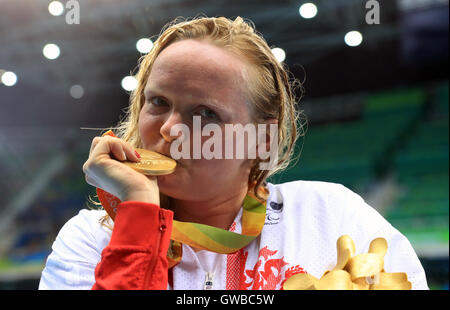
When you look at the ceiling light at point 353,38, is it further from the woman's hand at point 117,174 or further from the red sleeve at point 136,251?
the red sleeve at point 136,251

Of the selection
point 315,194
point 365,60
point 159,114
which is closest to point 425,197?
point 365,60

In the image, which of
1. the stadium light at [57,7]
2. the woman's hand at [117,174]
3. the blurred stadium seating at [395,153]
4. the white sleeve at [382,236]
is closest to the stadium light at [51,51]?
the stadium light at [57,7]

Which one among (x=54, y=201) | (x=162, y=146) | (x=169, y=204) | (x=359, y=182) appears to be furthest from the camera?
(x=359, y=182)

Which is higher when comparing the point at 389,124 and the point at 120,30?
the point at 389,124

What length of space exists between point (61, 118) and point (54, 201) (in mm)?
1306

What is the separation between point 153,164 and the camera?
3.18ft

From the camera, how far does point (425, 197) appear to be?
481 cm

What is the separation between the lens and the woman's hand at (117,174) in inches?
35.6

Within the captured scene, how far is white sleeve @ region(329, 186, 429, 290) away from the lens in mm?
1016

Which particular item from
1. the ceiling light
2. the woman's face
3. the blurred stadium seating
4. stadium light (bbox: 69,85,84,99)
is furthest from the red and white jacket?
the blurred stadium seating

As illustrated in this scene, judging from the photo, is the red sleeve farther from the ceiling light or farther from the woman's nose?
the ceiling light

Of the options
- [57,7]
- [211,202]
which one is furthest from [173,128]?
[57,7]

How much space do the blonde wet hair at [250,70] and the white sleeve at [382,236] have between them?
0.73 ft

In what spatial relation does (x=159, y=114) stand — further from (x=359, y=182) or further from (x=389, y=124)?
(x=389, y=124)
